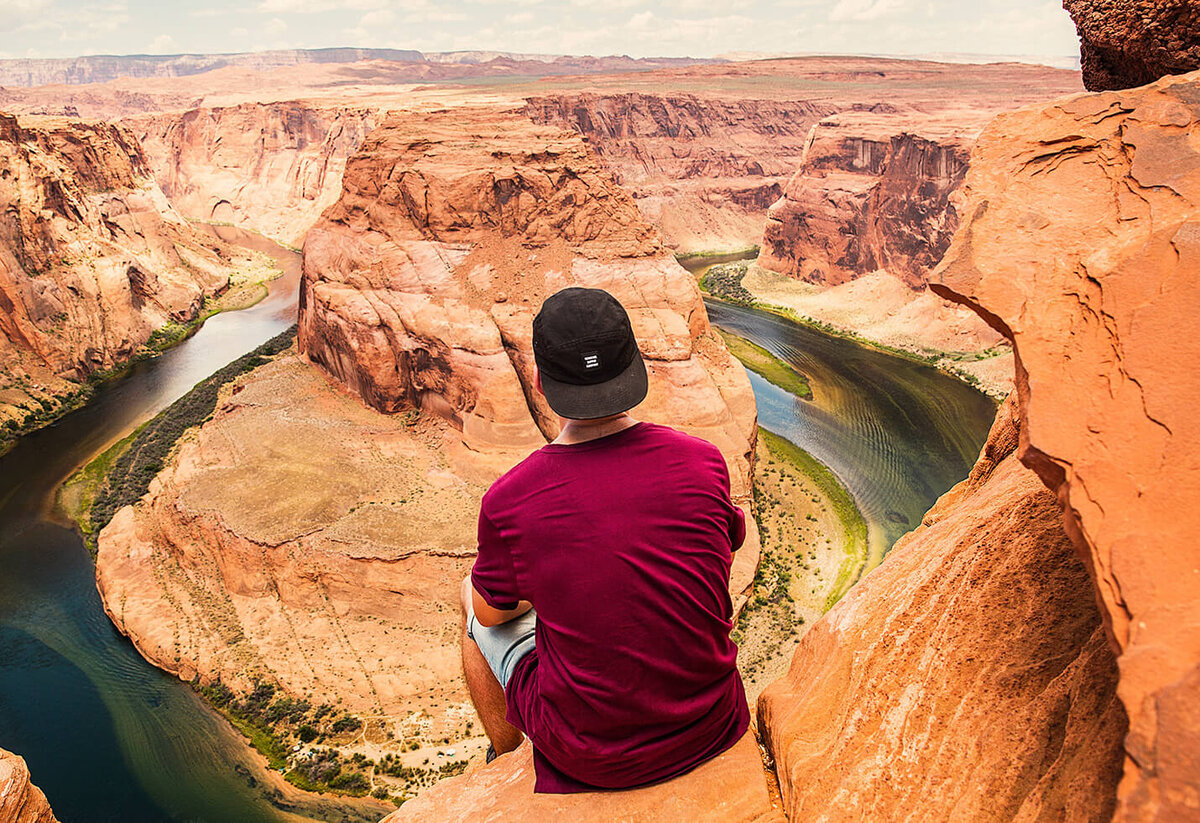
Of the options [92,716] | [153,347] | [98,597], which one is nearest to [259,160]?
[153,347]

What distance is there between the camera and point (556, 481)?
321 centimetres

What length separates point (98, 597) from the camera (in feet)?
68.2

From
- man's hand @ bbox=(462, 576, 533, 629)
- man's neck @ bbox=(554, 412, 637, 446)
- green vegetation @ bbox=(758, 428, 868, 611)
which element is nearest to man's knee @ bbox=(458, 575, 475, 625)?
man's hand @ bbox=(462, 576, 533, 629)

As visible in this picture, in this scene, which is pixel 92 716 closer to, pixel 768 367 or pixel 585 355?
pixel 585 355

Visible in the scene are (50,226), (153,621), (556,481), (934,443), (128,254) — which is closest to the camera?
(556,481)

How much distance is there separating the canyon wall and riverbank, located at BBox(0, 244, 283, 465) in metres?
29.4

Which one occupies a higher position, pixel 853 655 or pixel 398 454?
pixel 853 655

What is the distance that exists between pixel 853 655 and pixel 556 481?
234 centimetres

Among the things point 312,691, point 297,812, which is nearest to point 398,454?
point 312,691

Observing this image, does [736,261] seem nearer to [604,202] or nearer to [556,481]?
[604,202]

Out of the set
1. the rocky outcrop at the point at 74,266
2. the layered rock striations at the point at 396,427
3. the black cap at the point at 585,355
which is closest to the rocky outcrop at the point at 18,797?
the black cap at the point at 585,355

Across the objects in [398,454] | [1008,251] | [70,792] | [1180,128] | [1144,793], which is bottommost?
[70,792]

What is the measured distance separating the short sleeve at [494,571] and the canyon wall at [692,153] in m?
66.2

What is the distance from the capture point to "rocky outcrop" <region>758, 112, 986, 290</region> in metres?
43.9
